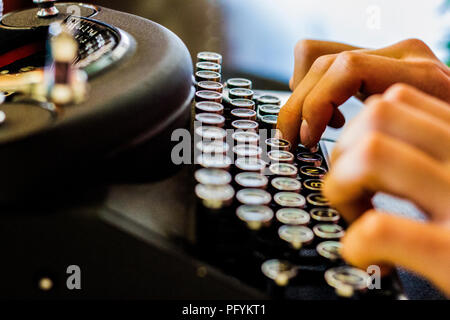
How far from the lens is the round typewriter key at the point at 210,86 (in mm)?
1326

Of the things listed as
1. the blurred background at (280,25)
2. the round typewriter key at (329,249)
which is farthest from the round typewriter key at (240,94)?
the blurred background at (280,25)

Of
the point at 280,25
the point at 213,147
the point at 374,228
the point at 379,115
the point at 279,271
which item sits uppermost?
the point at 379,115

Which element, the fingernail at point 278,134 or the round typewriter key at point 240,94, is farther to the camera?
the round typewriter key at point 240,94

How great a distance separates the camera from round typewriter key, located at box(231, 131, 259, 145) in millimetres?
1139

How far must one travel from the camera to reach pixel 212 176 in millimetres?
940

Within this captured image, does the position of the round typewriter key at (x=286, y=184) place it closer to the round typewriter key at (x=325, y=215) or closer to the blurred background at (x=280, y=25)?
the round typewriter key at (x=325, y=215)

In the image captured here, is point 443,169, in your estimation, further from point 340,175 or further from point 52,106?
point 52,106

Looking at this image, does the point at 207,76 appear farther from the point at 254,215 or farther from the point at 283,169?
the point at 254,215

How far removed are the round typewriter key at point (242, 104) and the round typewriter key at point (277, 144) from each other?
0.15 metres

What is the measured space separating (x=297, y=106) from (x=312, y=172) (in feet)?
0.57

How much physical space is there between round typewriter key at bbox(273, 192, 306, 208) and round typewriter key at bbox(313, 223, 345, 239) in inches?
2.3

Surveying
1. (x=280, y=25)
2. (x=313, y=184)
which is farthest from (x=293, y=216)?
(x=280, y=25)

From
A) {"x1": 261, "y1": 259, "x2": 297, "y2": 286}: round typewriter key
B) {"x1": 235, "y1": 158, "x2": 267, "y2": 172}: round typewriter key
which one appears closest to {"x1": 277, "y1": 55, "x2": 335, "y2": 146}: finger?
{"x1": 235, "y1": 158, "x2": 267, "y2": 172}: round typewriter key
